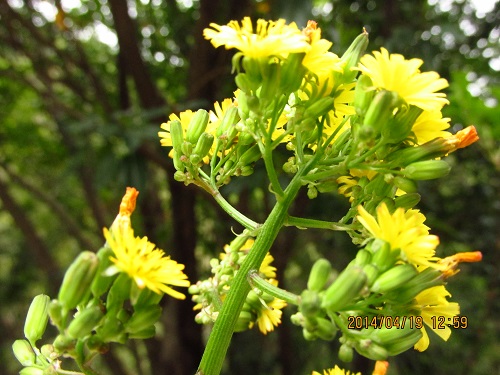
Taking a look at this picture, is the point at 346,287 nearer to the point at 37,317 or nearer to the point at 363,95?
the point at 363,95

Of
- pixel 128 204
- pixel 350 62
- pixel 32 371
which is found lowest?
pixel 32 371

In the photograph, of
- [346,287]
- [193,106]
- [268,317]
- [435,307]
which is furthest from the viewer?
[193,106]

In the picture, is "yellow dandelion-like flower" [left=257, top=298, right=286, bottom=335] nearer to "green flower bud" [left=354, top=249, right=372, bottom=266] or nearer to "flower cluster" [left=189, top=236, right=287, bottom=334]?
"flower cluster" [left=189, top=236, right=287, bottom=334]

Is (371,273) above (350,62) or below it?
below

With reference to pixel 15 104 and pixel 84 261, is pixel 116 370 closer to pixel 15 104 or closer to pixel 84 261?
pixel 15 104

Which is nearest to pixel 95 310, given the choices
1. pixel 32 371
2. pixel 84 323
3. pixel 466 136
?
pixel 84 323

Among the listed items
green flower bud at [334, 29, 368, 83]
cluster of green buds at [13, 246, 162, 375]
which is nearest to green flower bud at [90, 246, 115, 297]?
cluster of green buds at [13, 246, 162, 375]

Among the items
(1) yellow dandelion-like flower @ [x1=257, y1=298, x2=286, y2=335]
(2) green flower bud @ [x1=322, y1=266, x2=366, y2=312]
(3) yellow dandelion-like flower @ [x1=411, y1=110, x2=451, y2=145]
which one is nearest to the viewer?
(2) green flower bud @ [x1=322, y1=266, x2=366, y2=312]
